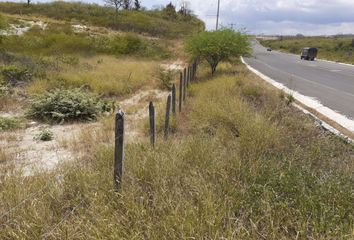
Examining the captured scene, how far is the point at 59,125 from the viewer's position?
33.5 feet

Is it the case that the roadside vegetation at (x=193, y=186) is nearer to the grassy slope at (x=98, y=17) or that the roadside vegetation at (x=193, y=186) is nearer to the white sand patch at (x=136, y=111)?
the white sand patch at (x=136, y=111)

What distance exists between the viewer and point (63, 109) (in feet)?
35.7

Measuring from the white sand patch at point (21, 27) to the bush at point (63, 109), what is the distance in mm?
26136

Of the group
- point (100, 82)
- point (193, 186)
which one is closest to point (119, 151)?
point (193, 186)

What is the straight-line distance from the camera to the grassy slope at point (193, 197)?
3.26 m

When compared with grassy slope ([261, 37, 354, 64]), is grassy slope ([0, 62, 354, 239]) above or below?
above

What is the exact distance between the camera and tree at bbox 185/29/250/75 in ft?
69.1

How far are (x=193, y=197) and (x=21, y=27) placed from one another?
138 ft

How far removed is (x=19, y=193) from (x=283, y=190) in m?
2.88

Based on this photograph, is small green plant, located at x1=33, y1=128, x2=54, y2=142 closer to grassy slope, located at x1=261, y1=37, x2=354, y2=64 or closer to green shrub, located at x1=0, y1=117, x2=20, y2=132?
green shrub, located at x1=0, y1=117, x2=20, y2=132

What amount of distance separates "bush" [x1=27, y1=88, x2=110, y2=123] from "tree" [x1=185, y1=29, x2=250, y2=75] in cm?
1108

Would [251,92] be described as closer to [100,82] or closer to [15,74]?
[100,82]

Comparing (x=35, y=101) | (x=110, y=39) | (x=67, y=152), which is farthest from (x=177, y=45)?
(x=67, y=152)

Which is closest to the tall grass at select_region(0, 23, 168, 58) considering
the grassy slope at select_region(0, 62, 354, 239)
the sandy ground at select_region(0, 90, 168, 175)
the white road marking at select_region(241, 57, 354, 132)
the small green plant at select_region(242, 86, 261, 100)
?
the sandy ground at select_region(0, 90, 168, 175)
